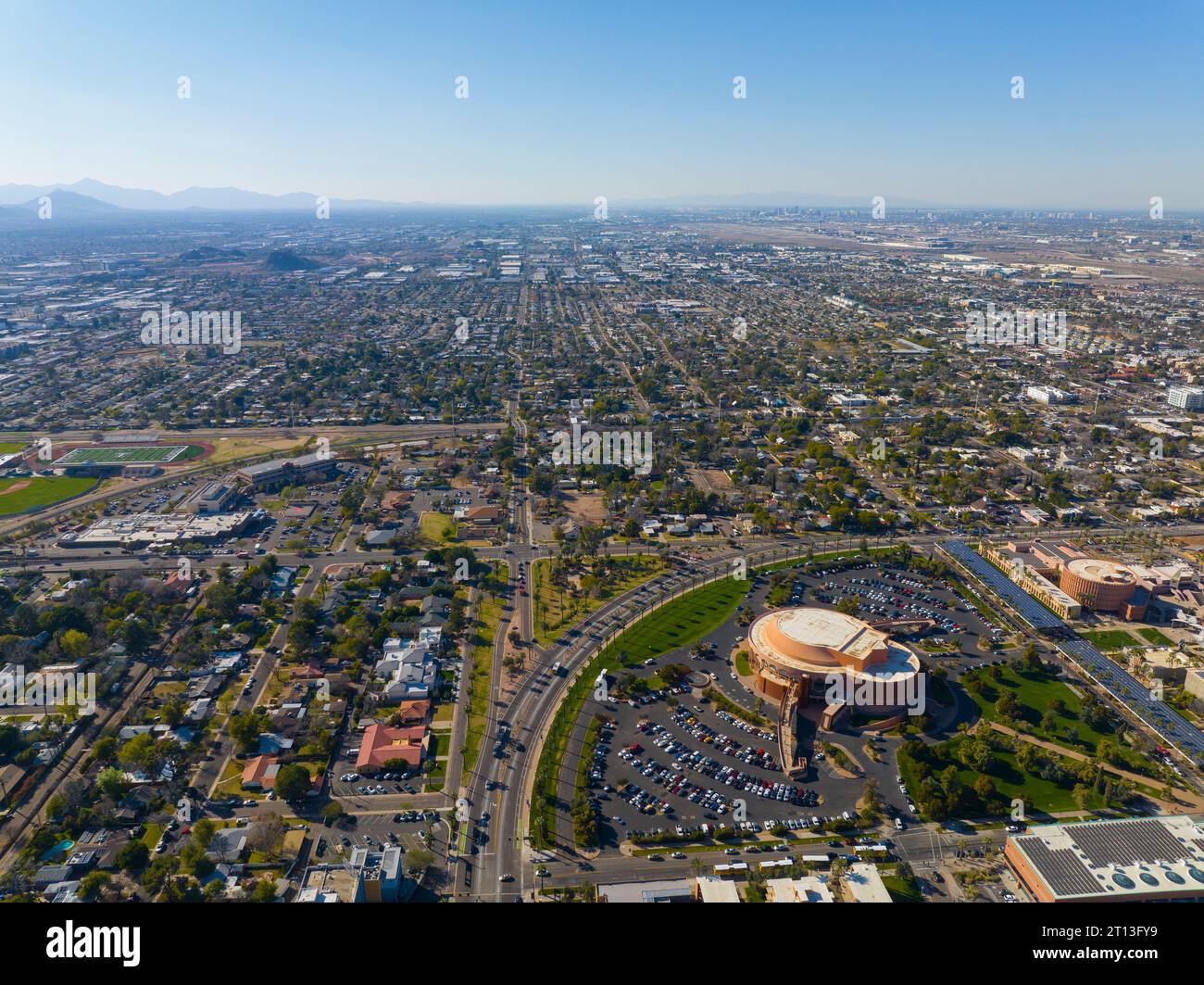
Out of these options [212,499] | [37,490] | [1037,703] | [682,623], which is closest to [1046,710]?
[1037,703]

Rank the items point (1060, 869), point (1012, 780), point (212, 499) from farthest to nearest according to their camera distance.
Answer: point (212, 499), point (1012, 780), point (1060, 869)

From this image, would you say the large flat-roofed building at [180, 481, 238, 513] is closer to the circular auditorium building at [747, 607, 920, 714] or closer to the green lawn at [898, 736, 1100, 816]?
the circular auditorium building at [747, 607, 920, 714]

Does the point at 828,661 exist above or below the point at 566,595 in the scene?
below

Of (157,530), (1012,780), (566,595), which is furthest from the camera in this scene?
(157,530)

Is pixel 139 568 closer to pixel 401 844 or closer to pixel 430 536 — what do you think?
pixel 430 536

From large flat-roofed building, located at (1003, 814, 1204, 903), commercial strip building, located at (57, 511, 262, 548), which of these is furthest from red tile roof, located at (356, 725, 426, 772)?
commercial strip building, located at (57, 511, 262, 548)

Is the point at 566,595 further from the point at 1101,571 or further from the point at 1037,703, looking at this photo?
the point at 1101,571

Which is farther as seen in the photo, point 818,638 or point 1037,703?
point 818,638
